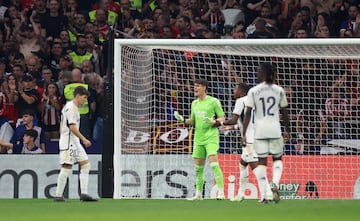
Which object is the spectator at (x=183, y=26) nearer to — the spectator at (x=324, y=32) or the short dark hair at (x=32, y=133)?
the spectator at (x=324, y=32)

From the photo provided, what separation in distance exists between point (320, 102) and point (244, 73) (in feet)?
4.99

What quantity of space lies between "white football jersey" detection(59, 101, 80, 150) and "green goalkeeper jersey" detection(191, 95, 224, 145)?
6.90ft

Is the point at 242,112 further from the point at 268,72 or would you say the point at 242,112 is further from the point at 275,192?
the point at 275,192

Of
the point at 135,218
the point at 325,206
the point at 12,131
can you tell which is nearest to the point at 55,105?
the point at 12,131

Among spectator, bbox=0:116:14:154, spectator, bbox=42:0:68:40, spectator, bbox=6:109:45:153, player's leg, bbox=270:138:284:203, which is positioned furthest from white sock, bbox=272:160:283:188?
spectator, bbox=42:0:68:40

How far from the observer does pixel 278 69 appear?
831 inches

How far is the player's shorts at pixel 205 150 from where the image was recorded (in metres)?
18.0

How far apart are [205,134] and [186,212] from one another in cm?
483

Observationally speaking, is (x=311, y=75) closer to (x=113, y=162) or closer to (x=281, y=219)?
(x=113, y=162)

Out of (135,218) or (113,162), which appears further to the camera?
(113,162)

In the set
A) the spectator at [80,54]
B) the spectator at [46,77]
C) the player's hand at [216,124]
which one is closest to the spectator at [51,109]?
the spectator at [46,77]

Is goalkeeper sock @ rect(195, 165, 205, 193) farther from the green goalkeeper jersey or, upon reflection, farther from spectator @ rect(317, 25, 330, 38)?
spectator @ rect(317, 25, 330, 38)

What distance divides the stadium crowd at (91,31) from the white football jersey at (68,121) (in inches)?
142

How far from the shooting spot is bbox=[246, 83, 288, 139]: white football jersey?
15.7 m
